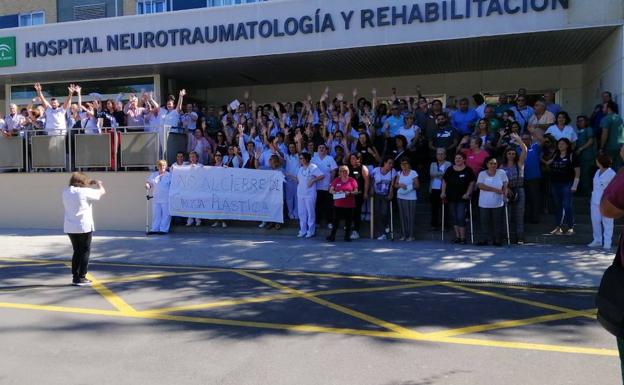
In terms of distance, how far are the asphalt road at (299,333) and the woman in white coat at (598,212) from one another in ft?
9.13

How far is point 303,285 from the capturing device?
7.78m

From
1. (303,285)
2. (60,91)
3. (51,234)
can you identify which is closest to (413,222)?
(303,285)

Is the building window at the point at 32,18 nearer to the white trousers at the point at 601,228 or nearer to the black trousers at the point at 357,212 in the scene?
the black trousers at the point at 357,212

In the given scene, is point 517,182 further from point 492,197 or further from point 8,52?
point 8,52

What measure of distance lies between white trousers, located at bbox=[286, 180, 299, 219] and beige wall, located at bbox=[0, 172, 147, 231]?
3.78 metres

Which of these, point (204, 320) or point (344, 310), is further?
→ point (344, 310)

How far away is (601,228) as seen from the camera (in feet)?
33.1

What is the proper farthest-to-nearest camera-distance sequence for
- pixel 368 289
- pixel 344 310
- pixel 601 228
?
pixel 601 228 → pixel 368 289 → pixel 344 310

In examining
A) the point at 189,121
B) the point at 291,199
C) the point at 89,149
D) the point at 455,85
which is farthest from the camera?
the point at 455,85

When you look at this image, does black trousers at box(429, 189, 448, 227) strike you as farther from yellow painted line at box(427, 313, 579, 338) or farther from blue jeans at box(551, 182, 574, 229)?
yellow painted line at box(427, 313, 579, 338)

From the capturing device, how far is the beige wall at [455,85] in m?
16.0

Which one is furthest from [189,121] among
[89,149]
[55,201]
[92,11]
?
[92,11]

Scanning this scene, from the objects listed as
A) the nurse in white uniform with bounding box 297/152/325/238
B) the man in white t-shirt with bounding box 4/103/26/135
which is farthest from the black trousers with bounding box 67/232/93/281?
the man in white t-shirt with bounding box 4/103/26/135

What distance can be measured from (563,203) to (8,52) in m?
15.8
